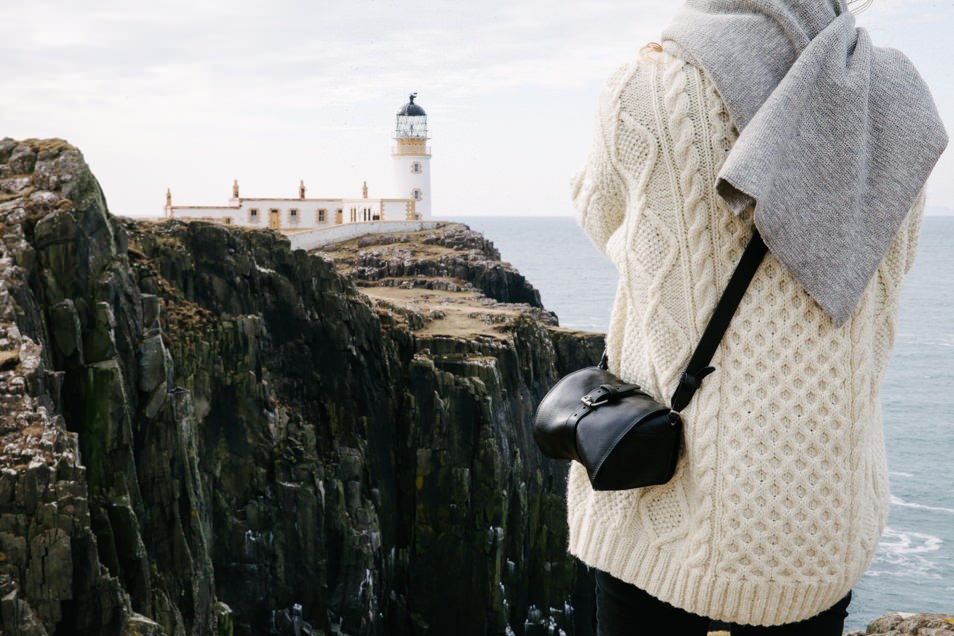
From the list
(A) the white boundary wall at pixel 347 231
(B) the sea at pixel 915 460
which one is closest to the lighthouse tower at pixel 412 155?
(A) the white boundary wall at pixel 347 231

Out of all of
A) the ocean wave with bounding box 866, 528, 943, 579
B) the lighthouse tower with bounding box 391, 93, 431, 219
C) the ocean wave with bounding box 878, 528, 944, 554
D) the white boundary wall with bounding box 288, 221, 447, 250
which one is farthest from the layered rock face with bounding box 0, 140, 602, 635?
the lighthouse tower with bounding box 391, 93, 431, 219

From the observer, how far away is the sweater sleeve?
2.73 meters

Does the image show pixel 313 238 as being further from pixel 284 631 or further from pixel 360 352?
pixel 284 631

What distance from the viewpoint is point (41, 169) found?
2122 centimetres

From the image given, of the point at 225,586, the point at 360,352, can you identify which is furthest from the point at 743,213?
the point at 360,352

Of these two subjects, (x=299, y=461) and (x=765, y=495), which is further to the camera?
(x=299, y=461)

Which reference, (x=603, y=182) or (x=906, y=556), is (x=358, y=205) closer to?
(x=906, y=556)

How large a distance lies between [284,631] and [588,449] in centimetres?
2815

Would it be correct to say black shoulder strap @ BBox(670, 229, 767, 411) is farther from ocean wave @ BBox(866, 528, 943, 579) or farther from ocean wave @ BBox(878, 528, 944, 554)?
ocean wave @ BBox(878, 528, 944, 554)

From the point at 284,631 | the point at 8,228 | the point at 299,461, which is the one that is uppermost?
the point at 8,228

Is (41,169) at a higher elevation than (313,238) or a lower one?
higher

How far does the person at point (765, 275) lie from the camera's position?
2551 millimetres

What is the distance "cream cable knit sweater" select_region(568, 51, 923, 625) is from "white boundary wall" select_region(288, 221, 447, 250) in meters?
50.0

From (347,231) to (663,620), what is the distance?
62.5 meters
